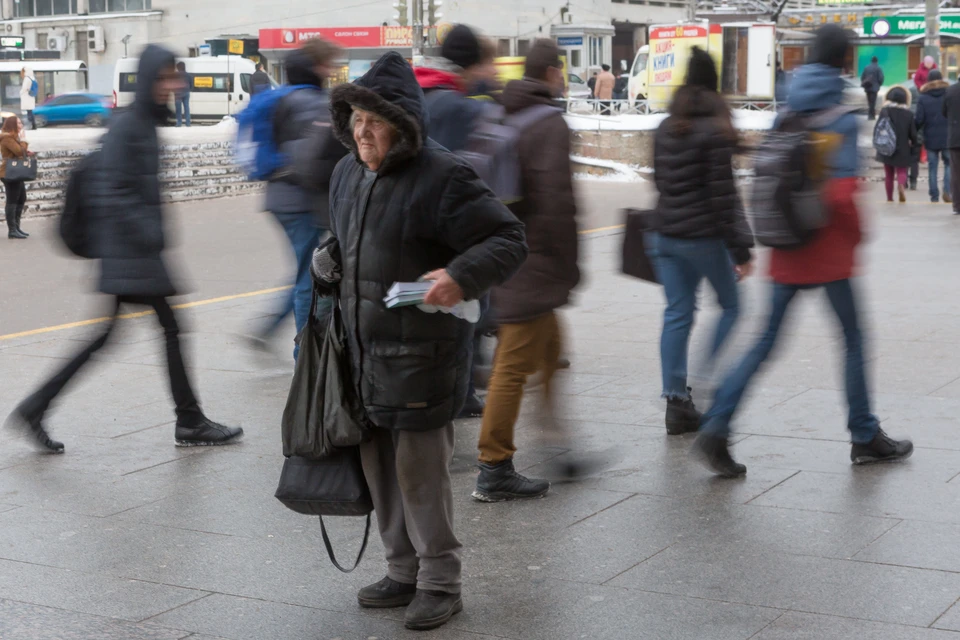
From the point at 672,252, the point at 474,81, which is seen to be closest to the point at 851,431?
the point at 672,252

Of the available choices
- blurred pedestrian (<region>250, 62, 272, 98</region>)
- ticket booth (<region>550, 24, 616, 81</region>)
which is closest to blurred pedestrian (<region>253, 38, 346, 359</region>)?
blurred pedestrian (<region>250, 62, 272, 98</region>)

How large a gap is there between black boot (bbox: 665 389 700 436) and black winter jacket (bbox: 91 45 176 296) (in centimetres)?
236

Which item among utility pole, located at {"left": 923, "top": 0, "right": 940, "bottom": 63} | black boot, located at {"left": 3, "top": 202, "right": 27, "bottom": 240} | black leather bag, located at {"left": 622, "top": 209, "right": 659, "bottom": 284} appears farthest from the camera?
utility pole, located at {"left": 923, "top": 0, "right": 940, "bottom": 63}

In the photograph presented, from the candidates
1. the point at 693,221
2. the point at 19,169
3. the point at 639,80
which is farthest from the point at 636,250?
the point at 639,80

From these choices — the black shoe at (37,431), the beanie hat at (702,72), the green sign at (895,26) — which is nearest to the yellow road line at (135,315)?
the black shoe at (37,431)

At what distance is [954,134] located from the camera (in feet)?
50.7

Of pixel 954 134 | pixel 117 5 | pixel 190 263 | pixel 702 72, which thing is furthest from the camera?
pixel 117 5

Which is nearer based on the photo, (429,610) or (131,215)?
(429,610)

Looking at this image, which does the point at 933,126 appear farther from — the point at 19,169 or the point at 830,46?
the point at 830,46

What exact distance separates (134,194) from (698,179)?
2.44 meters

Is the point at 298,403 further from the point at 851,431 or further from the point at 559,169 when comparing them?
the point at 851,431

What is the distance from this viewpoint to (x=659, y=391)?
23.3ft

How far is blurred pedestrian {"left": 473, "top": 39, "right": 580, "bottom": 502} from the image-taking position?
5.09m

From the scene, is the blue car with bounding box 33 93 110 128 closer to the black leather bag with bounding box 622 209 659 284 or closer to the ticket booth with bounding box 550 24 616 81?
the ticket booth with bounding box 550 24 616 81
